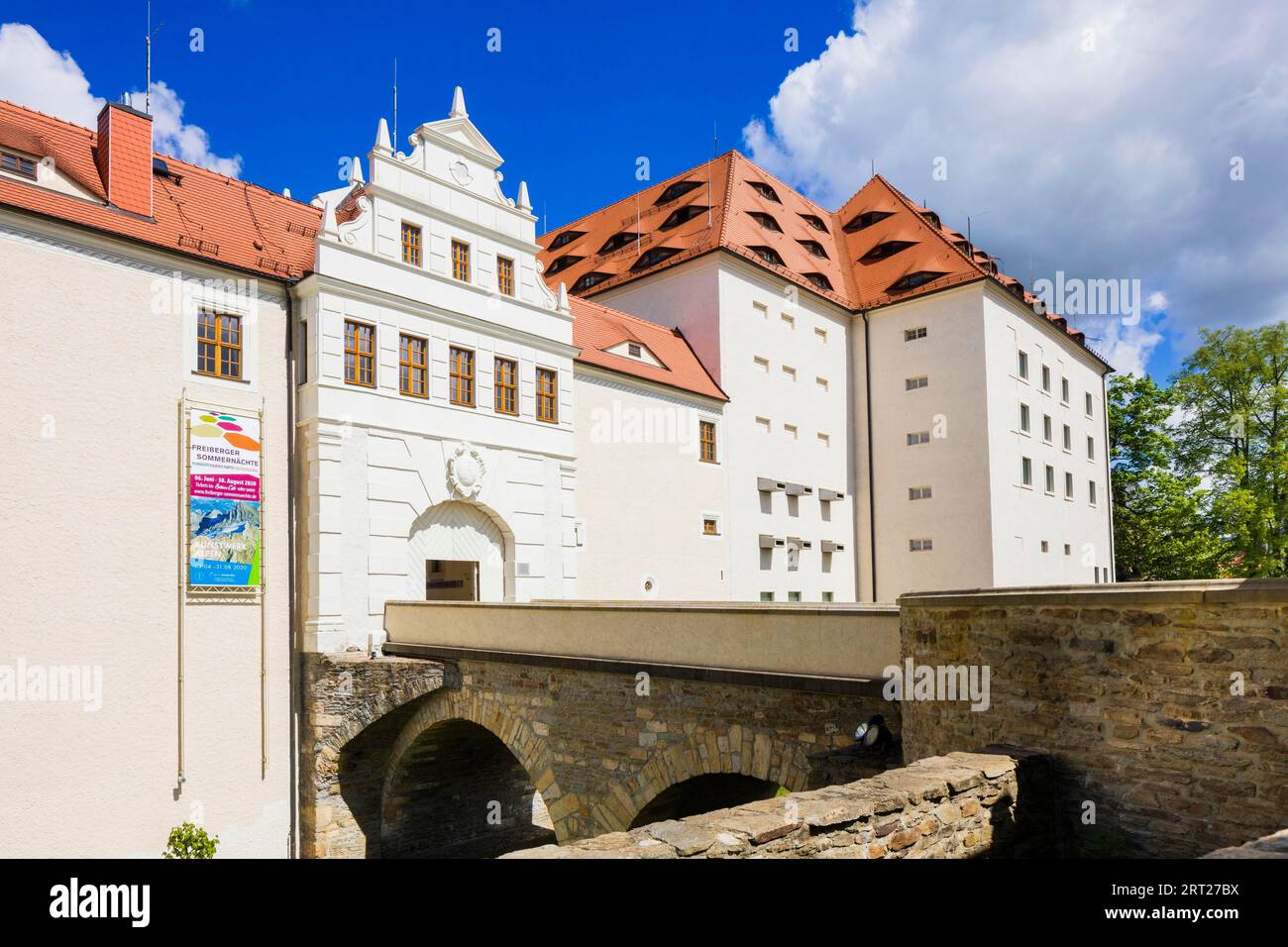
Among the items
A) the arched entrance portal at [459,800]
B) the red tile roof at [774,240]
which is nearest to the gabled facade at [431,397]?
the arched entrance portal at [459,800]

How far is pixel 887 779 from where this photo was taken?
7.57 meters

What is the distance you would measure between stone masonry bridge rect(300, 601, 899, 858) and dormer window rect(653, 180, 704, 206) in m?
22.3

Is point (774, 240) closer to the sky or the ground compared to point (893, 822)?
closer to the sky

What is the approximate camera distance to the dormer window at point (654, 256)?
32.1 metres

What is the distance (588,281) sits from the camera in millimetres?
35219

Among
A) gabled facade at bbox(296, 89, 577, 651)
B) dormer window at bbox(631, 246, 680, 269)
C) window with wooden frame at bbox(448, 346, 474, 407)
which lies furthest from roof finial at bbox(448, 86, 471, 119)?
dormer window at bbox(631, 246, 680, 269)

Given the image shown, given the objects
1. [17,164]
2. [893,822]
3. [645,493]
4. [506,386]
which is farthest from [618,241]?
[893,822]

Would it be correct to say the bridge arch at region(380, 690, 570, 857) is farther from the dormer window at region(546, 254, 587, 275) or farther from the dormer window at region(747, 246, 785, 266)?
the dormer window at region(546, 254, 587, 275)

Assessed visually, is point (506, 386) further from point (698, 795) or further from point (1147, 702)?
point (1147, 702)

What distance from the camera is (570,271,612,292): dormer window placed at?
3481 cm

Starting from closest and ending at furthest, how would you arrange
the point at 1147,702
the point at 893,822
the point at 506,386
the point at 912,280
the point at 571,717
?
the point at 893,822, the point at 1147,702, the point at 571,717, the point at 506,386, the point at 912,280

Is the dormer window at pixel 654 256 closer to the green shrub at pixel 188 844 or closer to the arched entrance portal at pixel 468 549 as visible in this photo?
the arched entrance portal at pixel 468 549

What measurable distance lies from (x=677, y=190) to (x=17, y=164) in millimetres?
23810
